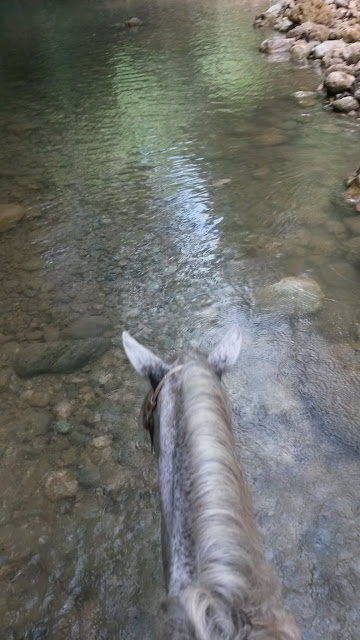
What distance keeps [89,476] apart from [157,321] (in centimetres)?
209

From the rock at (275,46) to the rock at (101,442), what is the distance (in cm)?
1595

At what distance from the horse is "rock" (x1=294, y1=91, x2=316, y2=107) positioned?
1067 cm

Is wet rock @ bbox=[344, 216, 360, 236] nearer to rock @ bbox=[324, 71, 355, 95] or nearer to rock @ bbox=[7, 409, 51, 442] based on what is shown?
rock @ bbox=[7, 409, 51, 442]

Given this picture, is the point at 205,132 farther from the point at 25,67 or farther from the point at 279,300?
the point at 25,67

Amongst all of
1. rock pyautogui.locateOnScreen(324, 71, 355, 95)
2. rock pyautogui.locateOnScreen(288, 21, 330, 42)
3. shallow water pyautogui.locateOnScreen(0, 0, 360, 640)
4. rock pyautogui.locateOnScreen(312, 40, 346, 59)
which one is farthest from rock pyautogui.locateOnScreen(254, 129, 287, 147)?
rock pyautogui.locateOnScreen(288, 21, 330, 42)

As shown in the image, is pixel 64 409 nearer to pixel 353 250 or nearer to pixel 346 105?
pixel 353 250

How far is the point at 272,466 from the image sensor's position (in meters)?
3.86

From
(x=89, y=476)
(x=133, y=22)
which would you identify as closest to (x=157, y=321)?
(x=89, y=476)

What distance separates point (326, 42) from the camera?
50.7ft

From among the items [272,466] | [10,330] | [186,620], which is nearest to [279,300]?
[272,466]

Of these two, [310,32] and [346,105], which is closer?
[346,105]

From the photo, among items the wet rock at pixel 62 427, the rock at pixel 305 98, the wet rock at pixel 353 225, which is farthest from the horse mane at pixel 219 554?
the rock at pixel 305 98

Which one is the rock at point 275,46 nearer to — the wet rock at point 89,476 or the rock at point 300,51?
the rock at point 300,51

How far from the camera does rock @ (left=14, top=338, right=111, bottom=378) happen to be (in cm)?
486
